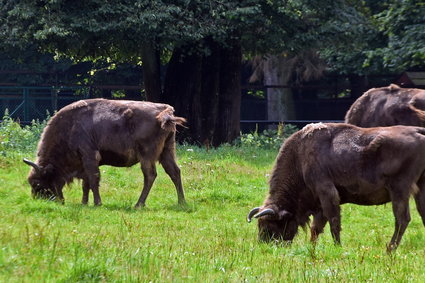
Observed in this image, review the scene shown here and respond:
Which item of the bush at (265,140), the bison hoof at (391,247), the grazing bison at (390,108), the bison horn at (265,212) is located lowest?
the bush at (265,140)

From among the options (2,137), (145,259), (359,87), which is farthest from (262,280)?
(359,87)

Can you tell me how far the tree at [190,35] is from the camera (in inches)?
A: 864

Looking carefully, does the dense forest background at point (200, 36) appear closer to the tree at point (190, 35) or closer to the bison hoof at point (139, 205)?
the tree at point (190, 35)

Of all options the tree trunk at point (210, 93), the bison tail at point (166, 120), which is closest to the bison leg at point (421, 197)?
the bison tail at point (166, 120)

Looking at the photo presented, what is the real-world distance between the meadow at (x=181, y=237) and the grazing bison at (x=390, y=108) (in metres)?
2.13

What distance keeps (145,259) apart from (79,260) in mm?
680

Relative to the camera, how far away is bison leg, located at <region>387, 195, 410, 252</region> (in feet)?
31.9

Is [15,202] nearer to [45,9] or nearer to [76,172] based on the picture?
[76,172]

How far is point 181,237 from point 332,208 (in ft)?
6.22

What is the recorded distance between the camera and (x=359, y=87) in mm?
35812

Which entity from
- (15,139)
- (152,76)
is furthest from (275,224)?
(152,76)

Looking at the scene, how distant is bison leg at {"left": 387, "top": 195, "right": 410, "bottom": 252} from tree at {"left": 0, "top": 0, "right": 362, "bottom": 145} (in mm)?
Answer: 12889

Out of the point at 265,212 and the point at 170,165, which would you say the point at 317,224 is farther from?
the point at 170,165

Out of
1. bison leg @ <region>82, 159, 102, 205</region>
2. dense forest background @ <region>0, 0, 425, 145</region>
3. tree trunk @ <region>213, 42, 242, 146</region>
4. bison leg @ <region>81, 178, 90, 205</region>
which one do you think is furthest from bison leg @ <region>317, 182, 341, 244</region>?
tree trunk @ <region>213, 42, 242, 146</region>
